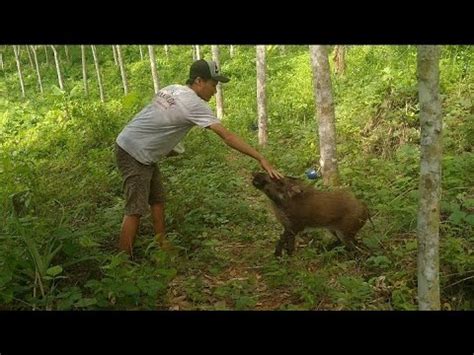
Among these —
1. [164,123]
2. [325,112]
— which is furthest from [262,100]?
[164,123]

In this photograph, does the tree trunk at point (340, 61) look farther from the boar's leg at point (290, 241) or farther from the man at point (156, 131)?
the man at point (156, 131)

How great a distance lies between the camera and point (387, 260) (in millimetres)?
4672

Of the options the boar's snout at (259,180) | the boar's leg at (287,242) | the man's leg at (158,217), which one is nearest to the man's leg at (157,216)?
the man's leg at (158,217)

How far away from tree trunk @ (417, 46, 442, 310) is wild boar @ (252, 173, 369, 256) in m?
2.09

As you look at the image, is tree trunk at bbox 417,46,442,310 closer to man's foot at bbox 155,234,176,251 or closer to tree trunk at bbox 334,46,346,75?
man's foot at bbox 155,234,176,251

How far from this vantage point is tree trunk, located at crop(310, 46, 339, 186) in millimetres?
7199

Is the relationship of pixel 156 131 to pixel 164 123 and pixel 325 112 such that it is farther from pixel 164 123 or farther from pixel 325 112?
pixel 325 112

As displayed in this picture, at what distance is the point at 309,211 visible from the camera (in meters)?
5.34

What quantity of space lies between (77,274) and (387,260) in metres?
2.73

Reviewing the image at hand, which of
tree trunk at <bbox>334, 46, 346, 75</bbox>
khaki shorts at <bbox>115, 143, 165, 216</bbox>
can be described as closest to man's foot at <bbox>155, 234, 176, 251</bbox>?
khaki shorts at <bbox>115, 143, 165, 216</bbox>

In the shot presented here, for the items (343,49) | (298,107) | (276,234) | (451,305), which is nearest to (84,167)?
(276,234)

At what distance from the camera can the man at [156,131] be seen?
4.79m

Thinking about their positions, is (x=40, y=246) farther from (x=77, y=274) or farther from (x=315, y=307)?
(x=315, y=307)

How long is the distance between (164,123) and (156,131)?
0.13m
